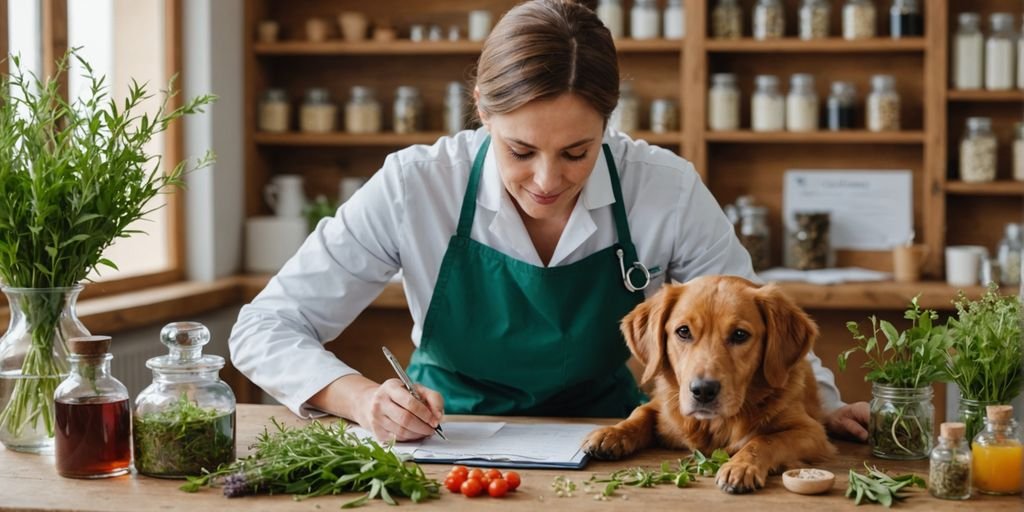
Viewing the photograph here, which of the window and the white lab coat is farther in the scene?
the window

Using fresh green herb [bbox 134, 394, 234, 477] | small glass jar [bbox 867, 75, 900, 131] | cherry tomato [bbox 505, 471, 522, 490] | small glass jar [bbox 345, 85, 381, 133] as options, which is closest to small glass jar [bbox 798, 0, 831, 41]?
small glass jar [bbox 867, 75, 900, 131]

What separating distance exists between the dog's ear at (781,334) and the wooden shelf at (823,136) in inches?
104

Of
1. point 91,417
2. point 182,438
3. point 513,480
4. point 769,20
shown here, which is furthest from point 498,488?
point 769,20

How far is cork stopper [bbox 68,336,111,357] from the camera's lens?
62.1 inches

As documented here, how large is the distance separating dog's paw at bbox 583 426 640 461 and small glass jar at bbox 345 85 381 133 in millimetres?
3063

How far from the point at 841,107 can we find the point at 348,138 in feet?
6.25

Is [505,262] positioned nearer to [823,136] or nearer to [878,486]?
[878,486]

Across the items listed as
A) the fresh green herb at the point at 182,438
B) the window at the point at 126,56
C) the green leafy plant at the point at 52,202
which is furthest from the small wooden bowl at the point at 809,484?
the window at the point at 126,56

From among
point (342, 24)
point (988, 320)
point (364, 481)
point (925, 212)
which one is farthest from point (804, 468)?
point (342, 24)

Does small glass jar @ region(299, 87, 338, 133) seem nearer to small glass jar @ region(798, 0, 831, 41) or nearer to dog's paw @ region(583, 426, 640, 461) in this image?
small glass jar @ region(798, 0, 831, 41)

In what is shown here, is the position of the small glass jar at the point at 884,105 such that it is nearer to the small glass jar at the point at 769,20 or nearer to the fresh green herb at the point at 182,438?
the small glass jar at the point at 769,20

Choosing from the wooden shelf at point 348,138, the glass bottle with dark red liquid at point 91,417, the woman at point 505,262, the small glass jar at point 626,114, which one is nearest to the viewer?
the glass bottle with dark red liquid at point 91,417

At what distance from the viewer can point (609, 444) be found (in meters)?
1.72

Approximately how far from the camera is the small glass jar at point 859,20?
4.25m
